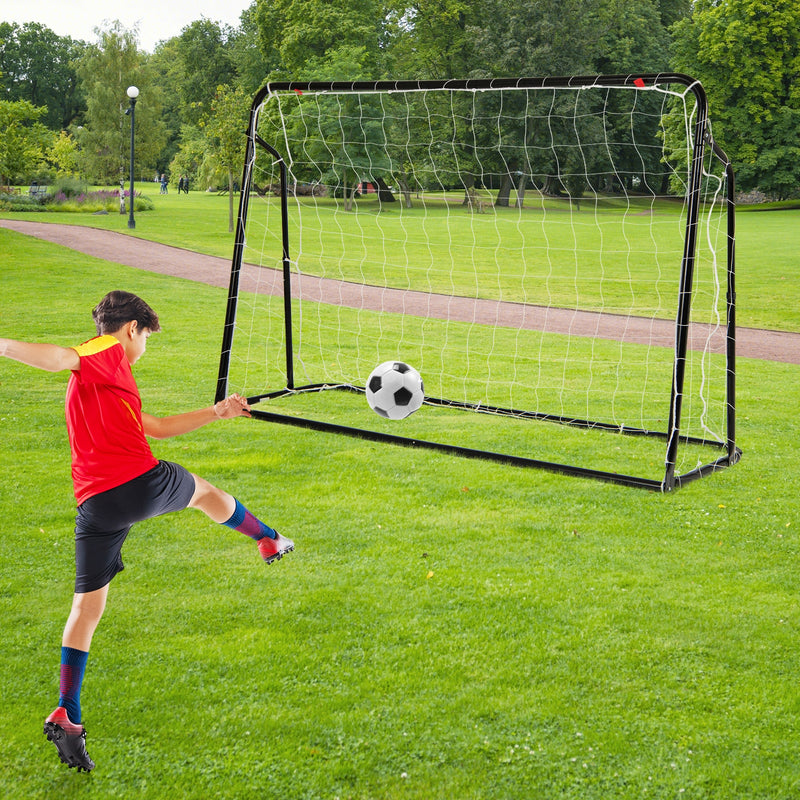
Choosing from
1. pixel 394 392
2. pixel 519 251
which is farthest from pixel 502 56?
pixel 394 392

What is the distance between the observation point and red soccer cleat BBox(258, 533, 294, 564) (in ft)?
15.8

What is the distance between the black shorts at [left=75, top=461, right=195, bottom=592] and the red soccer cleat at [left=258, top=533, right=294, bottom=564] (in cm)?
107

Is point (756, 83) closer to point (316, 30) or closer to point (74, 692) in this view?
point (316, 30)

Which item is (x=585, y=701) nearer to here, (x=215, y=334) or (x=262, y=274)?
(x=215, y=334)

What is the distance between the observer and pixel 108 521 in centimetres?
362

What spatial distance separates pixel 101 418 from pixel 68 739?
1225 mm

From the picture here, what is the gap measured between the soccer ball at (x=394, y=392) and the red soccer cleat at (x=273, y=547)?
291 cm

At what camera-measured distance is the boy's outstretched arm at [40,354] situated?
10.4 feet

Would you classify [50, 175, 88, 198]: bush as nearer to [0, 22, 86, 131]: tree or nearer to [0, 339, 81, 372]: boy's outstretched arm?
[0, 339, 81, 372]: boy's outstretched arm

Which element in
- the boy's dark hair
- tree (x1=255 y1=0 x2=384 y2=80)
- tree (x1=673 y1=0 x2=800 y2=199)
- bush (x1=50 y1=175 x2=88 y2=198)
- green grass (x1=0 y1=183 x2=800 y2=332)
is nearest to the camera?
the boy's dark hair

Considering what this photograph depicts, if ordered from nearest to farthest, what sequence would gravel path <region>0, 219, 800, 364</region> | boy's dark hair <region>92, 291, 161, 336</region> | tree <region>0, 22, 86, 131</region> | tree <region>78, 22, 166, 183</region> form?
1. boy's dark hair <region>92, 291, 161, 336</region>
2. gravel path <region>0, 219, 800, 364</region>
3. tree <region>78, 22, 166, 183</region>
4. tree <region>0, 22, 86, 131</region>

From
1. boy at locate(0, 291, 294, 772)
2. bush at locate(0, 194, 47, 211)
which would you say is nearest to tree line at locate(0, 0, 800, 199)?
bush at locate(0, 194, 47, 211)

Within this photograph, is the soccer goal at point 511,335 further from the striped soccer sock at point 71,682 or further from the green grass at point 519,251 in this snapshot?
the striped soccer sock at point 71,682

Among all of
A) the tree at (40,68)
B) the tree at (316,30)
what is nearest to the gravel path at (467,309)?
the tree at (316,30)
